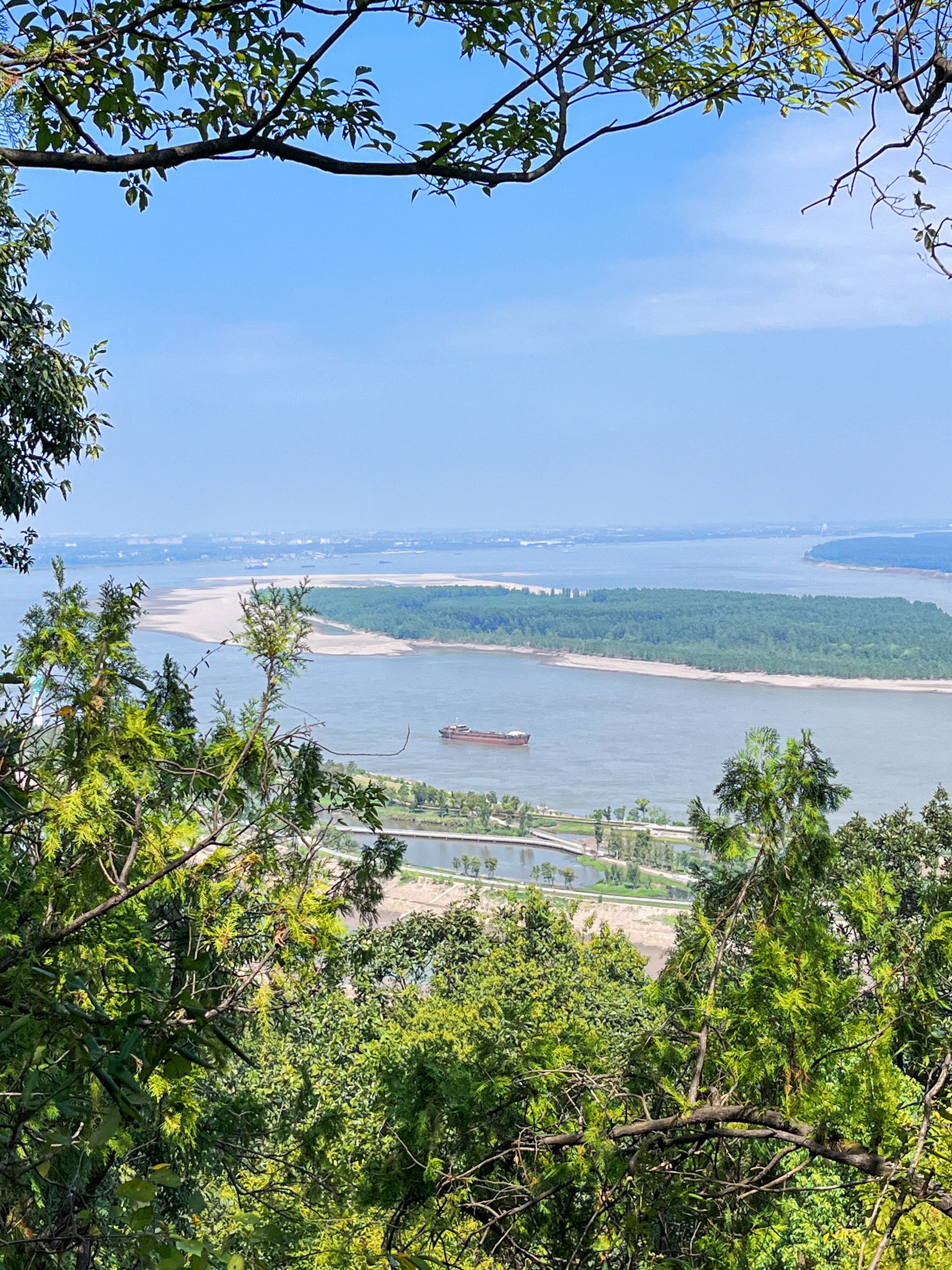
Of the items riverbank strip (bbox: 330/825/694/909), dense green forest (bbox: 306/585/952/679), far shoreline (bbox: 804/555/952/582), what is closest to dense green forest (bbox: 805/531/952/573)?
far shoreline (bbox: 804/555/952/582)

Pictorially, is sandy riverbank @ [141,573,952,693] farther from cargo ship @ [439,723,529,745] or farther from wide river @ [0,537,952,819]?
cargo ship @ [439,723,529,745]

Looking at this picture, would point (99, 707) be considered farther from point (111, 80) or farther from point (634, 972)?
point (634, 972)

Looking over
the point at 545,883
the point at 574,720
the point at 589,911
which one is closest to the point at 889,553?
the point at 574,720

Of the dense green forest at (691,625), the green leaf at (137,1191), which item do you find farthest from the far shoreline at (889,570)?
the green leaf at (137,1191)

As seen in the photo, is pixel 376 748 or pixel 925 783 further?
pixel 376 748

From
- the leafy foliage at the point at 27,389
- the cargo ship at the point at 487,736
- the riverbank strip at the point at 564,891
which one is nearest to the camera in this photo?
the leafy foliage at the point at 27,389

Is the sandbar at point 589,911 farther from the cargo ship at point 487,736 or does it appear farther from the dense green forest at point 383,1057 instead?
the dense green forest at point 383,1057

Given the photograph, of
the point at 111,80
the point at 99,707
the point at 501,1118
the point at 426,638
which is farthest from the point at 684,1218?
the point at 426,638
